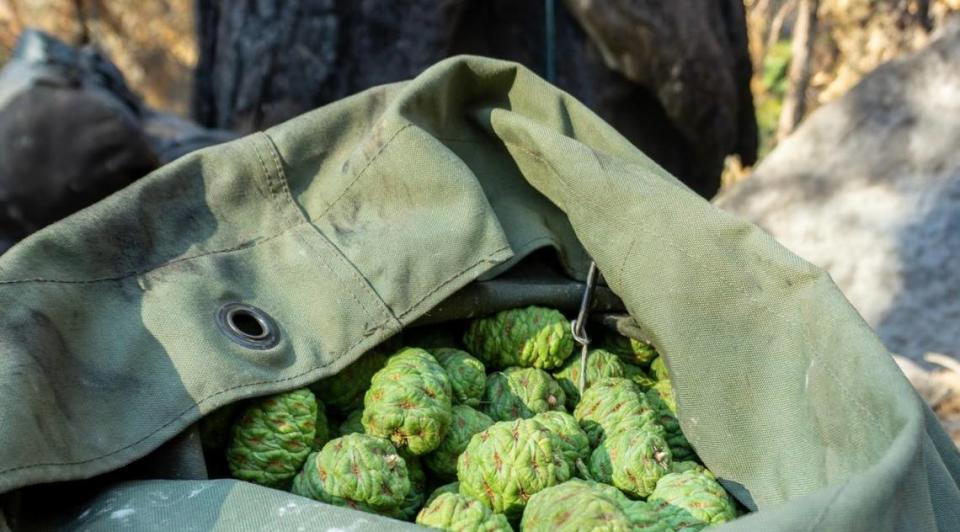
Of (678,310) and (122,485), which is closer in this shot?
(122,485)

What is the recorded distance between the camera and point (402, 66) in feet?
13.0

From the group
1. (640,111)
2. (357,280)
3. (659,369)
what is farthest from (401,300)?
(640,111)

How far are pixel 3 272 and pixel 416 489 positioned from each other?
0.72m

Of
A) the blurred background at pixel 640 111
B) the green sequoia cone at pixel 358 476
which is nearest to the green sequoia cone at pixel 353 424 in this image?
the green sequoia cone at pixel 358 476

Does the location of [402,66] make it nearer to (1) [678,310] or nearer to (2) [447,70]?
(2) [447,70]

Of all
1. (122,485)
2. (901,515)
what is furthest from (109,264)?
(901,515)

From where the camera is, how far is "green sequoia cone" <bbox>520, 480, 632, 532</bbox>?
1181 millimetres

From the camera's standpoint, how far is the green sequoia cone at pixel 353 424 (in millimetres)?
1556

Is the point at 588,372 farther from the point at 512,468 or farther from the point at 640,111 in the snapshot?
the point at 640,111

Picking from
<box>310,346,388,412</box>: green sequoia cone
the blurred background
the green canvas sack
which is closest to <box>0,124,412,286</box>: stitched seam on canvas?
the green canvas sack

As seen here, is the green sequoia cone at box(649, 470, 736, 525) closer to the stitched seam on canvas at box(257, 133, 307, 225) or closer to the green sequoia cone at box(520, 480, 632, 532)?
the green sequoia cone at box(520, 480, 632, 532)

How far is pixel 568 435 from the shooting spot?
1466mm

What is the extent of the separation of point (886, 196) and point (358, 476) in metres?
2.90

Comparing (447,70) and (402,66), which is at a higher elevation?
(402,66)
